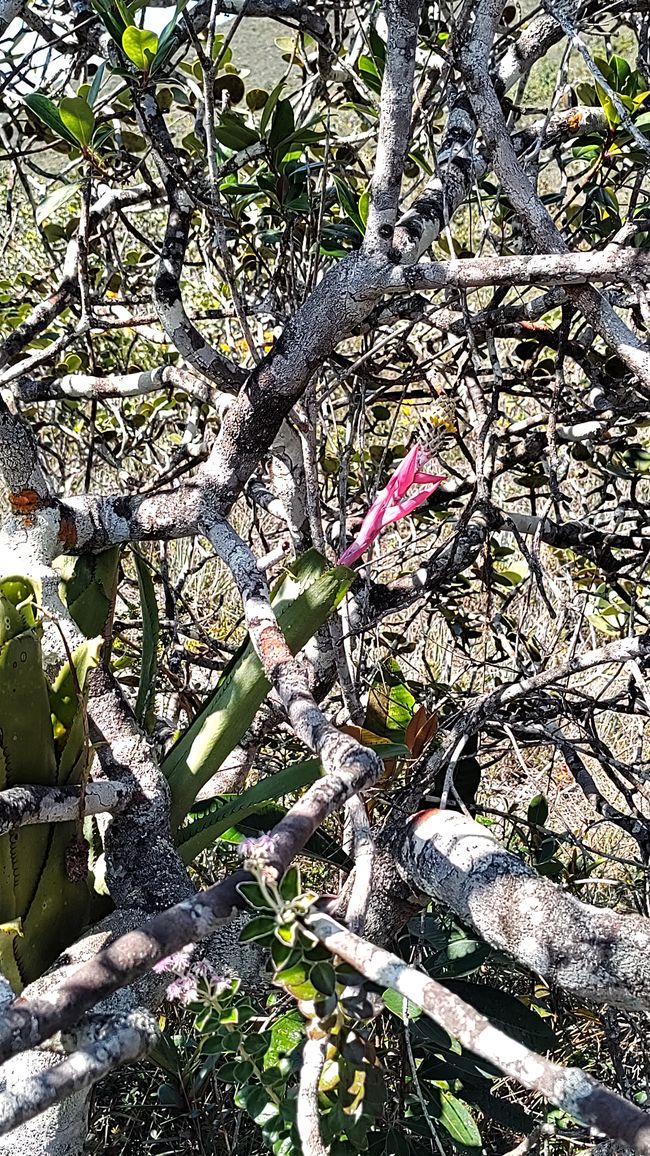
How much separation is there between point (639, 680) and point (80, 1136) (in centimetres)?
74

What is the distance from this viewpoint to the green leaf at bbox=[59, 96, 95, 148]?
1.02m

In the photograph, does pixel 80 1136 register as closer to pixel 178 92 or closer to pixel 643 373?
pixel 643 373

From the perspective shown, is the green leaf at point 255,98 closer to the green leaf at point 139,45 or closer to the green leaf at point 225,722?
the green leaf at point 139,45

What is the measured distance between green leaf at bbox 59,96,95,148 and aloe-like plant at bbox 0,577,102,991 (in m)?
0.47

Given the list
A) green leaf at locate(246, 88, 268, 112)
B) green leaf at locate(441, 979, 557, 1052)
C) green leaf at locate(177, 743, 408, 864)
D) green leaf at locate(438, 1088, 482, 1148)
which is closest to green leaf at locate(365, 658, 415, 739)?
green leaf at locate(177, 743, 408, 864)

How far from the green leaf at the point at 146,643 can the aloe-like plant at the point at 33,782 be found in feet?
0.75

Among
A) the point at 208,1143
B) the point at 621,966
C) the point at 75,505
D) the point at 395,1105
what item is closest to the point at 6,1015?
the point at 621,966

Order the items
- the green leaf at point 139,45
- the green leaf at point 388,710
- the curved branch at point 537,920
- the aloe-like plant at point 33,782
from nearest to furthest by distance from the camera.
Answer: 1. the curved branch at point 537,920
2. the aloe-like plant at point 33,782
3. the green leaf at point 139,45
4. the green leaf at point 388,710

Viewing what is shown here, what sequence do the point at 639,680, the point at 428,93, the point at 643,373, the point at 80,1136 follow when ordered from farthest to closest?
1. the point at 428,93
2. the point at 639,680
3. the point at 643,373
4. the point at 80,1136

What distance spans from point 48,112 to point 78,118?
55 mm

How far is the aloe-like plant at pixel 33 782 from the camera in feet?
2.90

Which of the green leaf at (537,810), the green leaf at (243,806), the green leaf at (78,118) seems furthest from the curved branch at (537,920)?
the green leaf at (78,118)

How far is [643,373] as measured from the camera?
3.24 feet

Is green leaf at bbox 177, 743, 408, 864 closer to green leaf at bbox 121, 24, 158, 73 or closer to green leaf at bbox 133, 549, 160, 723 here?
green leaf at bbox 133, 549, 160, 723
